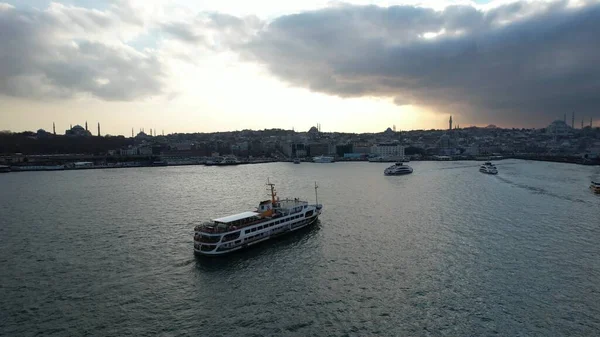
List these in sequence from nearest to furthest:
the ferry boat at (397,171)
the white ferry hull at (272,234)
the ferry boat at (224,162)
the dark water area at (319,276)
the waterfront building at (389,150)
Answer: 1. the dark water area at (319,276)
2. the white ferry hull at (272,234)
3. the ferry boat at (397,171)
4. the ferry boat at (224,162)
5. the waterfront building at (389,150)

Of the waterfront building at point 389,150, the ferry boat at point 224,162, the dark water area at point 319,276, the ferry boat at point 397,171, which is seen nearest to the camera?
the dark water area at point 319,276

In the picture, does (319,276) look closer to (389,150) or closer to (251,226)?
(251,226)

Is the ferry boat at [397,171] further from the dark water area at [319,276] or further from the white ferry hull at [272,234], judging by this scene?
the white ferry hull at [272,234]

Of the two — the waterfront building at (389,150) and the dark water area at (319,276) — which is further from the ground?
the waterfront building at (389,150)

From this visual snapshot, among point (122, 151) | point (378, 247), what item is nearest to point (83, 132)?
point (122, 151)

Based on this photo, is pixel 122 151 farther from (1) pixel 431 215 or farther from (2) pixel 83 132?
(1) pixel 431 215

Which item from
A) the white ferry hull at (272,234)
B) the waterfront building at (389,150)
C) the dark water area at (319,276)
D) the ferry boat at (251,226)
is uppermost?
the waterfront building at (389,150)

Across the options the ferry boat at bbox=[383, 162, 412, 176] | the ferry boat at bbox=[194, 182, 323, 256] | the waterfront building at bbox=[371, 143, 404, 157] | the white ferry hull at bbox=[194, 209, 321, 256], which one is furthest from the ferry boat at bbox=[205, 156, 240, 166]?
the white ferry hull at bbox=[194, 209, 321, 256]

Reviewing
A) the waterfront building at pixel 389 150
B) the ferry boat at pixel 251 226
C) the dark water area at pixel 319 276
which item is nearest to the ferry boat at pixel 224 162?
the waterfront building at pixel 389 150
